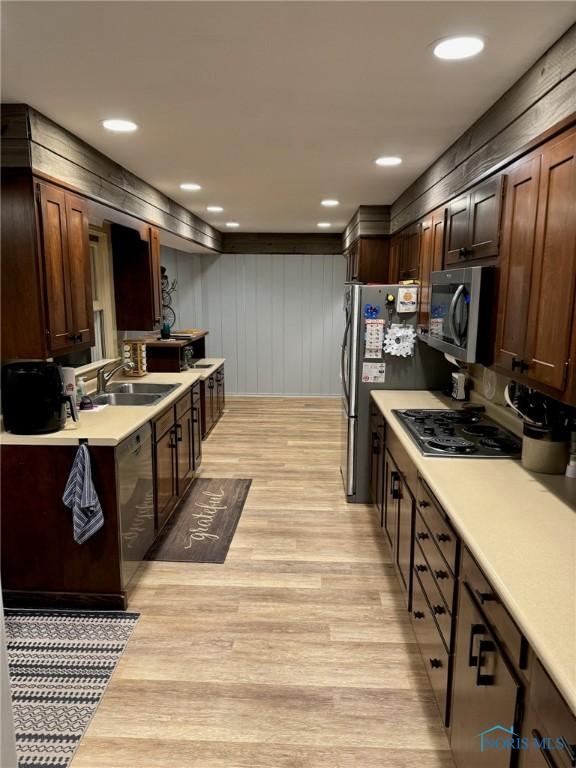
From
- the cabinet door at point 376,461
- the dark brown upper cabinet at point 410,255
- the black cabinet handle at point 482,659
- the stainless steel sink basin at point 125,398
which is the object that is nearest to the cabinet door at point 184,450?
the stainless steel sink basin at point 125,398

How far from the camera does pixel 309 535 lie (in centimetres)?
369

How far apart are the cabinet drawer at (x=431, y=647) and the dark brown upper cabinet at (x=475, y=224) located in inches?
61.0

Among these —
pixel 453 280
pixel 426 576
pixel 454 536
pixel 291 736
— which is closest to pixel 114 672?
pixel 291 736

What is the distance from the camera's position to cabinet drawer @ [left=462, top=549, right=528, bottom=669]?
1.25 m

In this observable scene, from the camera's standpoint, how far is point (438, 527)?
2004 millimetres

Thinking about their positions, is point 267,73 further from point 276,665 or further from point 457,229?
point 276,665

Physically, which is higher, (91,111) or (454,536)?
(91,111)

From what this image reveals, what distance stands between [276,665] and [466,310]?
6.01ft

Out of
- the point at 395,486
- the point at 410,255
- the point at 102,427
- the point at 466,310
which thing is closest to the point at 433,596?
the point at 395,486

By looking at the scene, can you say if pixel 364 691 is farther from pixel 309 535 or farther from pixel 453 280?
pixel 453 280

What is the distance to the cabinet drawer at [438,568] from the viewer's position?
6.00 ft

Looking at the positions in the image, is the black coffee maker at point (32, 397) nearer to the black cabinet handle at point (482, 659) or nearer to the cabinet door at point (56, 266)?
the cabinet door at point (56, 266)

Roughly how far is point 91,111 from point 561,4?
6.47 ft

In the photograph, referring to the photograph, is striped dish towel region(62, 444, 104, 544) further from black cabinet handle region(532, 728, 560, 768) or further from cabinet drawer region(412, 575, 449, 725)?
black cabinet handle region(532, 728, 560, 768)
